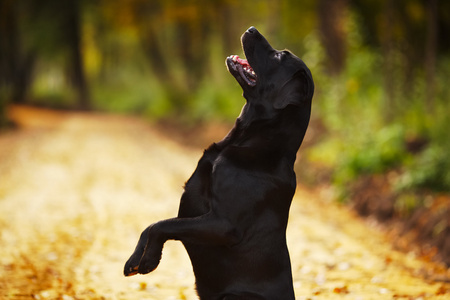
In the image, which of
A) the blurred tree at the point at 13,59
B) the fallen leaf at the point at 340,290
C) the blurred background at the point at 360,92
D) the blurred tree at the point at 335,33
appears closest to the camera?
the fallen leaf at the point at 340,290

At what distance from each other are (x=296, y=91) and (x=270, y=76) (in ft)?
0.63

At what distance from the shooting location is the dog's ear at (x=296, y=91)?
2990 millimetres

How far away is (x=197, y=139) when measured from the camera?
18.3 m

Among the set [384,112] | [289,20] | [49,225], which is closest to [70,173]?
[49,225]

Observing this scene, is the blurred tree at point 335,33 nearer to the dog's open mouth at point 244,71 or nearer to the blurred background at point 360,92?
the blurred background at point 360,92

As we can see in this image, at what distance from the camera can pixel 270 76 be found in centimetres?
312

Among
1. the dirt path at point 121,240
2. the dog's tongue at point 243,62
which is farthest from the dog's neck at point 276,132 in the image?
the dirt path at point 121,240

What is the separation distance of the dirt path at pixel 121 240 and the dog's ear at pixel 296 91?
7.48ft

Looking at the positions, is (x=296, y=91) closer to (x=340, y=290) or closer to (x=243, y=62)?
(x=243, y=62)

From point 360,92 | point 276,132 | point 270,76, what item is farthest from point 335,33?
point 276,132

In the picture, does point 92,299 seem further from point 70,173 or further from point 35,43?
point 35,43

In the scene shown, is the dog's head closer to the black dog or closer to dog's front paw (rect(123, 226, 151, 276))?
the black dog

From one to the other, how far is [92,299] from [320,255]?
3.16 metres

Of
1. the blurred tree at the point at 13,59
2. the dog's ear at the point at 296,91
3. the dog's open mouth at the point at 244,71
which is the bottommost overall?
the dog's ear at the point at 296,91
